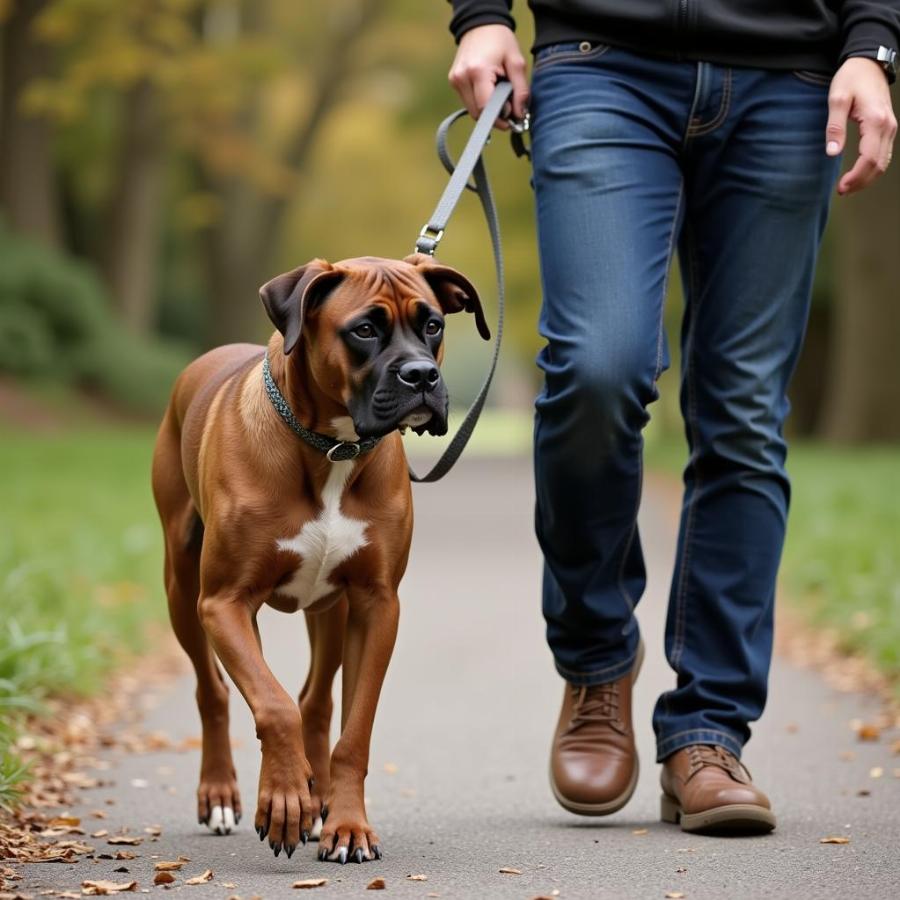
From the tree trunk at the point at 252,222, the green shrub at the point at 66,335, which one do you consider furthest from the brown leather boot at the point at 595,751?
the tree trunk at the point at 252,222

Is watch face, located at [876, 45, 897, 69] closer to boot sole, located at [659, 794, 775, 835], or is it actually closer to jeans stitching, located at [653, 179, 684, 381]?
jeans stitching, located at [653, 179, 684, 381]

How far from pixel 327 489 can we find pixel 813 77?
1646 mm

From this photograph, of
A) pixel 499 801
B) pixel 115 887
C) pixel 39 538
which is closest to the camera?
pixel 115 887

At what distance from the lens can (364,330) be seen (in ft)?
12.8

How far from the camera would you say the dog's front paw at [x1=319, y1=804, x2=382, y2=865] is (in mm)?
3789

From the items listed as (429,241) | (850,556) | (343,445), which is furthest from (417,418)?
(850,556)

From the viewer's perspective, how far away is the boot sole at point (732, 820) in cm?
403

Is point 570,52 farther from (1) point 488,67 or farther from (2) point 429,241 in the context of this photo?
→ (2) point 429,241

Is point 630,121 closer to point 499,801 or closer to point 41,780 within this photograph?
point 499,801

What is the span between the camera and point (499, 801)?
15.5 ft

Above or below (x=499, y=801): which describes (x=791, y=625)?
above

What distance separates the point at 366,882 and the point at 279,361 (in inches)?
50.1

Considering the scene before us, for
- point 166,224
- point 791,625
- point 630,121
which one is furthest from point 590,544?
point 166,224

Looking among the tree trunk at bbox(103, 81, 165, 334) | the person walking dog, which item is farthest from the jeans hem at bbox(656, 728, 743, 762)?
Result: the tree trunk at bbox(103, 81, 165, 334)
